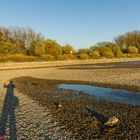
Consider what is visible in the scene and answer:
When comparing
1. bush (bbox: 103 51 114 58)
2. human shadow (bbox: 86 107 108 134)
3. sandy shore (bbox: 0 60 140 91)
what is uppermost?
bush (bbox: 103 51 114 58)

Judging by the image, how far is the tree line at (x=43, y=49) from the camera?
318ft

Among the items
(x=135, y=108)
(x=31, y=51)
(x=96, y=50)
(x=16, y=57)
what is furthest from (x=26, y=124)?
(x=96, y=50)

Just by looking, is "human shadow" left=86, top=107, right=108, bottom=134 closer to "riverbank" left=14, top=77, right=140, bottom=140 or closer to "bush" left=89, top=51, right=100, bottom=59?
"riverbank" left=14, top=77, right=140, bottom=140

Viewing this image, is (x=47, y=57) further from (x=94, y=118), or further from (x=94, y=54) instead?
(x=94, y=118)

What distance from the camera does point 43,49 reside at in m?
97.5

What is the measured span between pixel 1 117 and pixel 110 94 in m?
9.91

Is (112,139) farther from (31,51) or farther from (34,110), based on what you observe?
(31,51)

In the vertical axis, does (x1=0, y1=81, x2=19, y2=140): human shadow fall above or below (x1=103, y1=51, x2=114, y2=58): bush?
below

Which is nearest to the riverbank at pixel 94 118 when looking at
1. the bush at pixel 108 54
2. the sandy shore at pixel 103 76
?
the sandy shore at pixel 103 76

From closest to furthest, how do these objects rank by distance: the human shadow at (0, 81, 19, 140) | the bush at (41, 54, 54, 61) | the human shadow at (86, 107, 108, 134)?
the human shadow at (0, 81, 19, 140) → the human shadow at (86, 107, 108, 134) → the bush at (41, 54, 54, 61)

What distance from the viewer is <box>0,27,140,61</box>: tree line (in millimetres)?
97062

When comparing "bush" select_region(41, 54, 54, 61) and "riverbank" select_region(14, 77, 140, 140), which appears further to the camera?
"bush" select_region(41, 54, 54, 61)

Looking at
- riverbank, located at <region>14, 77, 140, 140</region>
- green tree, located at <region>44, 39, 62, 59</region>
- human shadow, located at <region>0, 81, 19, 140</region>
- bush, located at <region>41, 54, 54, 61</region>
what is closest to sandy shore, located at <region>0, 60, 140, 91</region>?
riverbank, located at <region>14, 77, 140, 140</region>

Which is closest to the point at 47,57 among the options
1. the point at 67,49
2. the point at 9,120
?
the point at 67,49
